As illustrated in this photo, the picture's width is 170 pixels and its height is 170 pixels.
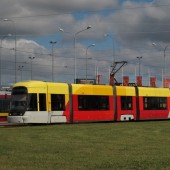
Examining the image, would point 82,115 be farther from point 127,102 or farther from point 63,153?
point 63,153

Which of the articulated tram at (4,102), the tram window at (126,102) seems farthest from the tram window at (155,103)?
the articulated tram at (4,102)

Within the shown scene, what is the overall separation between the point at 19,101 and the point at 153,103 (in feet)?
53.7

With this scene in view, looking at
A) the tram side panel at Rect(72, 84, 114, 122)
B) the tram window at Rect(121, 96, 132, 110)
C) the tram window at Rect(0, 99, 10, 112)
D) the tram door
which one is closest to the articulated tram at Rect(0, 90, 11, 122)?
the tram window at Rect(0, 99, 10, 112)

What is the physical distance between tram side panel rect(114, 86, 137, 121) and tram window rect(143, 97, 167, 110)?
1.89m

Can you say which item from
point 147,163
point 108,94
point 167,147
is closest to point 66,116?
point 108,94

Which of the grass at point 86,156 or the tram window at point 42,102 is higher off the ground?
the tram window at point 42,102

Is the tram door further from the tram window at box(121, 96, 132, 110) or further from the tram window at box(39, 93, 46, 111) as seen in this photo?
the tram window at box(121, 96, 132, 110)

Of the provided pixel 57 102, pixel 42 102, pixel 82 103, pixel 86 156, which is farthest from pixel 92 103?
pixel 86 156

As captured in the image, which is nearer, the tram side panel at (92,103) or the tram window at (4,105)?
the tram side panel at (92,103)

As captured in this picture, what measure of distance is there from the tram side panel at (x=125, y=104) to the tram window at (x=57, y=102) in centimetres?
673

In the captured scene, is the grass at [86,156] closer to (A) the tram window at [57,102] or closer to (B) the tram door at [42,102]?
(B) the tram door at [42,102]

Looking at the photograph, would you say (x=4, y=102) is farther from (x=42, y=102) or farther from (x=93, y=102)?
(x=42, y=102)

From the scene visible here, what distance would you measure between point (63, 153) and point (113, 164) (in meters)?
3.27

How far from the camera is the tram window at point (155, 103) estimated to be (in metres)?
47.6
